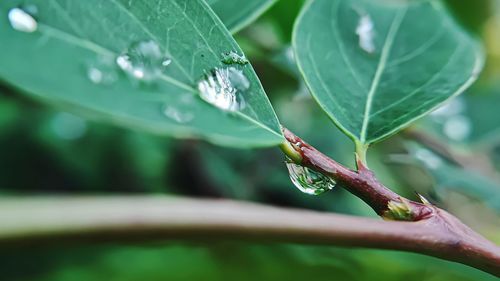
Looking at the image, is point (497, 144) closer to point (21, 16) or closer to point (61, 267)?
point (61, 267)

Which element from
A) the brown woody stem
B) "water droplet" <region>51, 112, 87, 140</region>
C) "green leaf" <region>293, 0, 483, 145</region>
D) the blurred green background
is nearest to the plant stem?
the brown woody stem

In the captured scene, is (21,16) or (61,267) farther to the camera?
(61,267)

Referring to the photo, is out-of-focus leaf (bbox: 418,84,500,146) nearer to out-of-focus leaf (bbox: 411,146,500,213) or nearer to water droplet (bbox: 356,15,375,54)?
out-of-focus leaf (bbox: 411,146,500,213)

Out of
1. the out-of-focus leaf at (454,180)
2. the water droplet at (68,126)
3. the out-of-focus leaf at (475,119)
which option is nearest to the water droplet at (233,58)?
the out-of-focus leaf at (454,180)

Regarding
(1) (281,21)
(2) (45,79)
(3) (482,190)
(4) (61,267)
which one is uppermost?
(1) (281,21)

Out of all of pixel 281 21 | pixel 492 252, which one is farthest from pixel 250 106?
pixel 281 21
